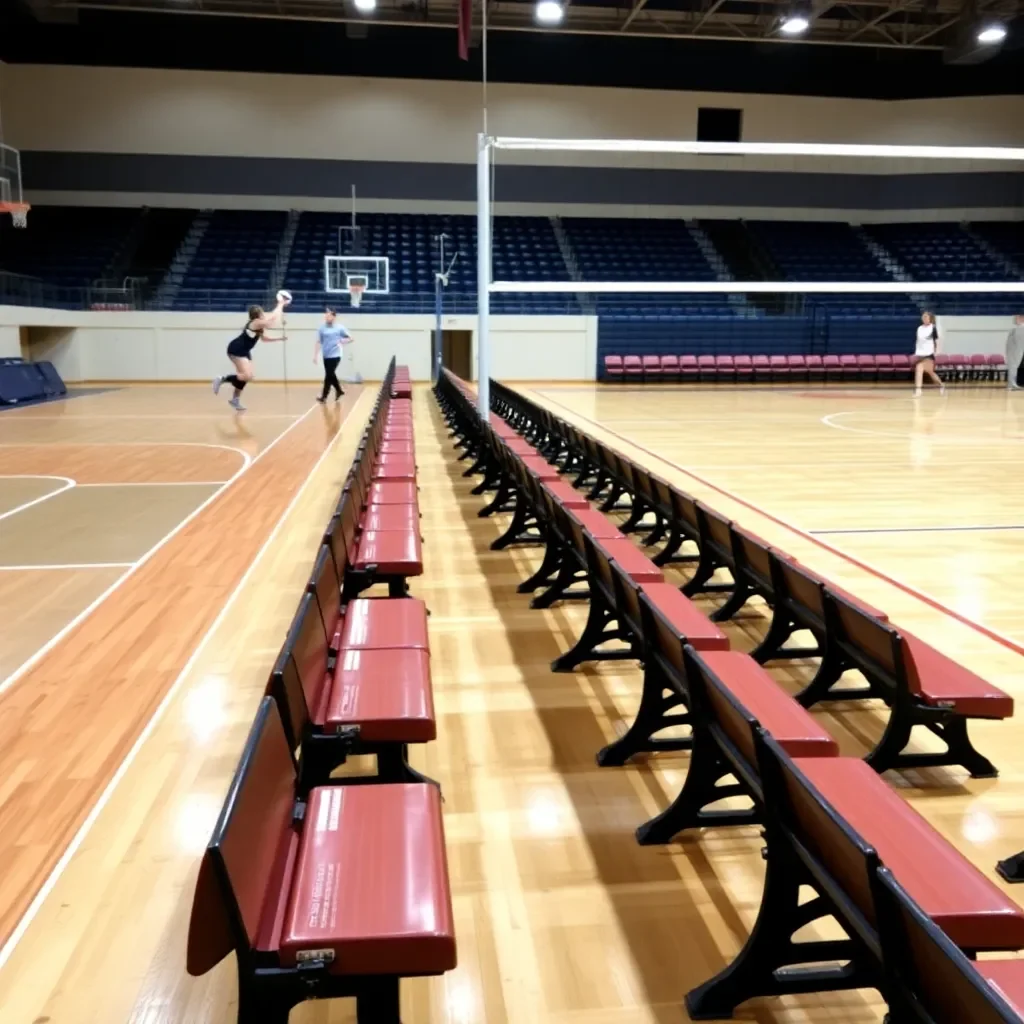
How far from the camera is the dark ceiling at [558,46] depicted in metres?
22.2

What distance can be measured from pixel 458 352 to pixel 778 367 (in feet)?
26.2

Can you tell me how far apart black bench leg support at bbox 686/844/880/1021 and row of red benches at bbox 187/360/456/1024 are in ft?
2.33

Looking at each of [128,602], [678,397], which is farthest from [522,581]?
[678,397]

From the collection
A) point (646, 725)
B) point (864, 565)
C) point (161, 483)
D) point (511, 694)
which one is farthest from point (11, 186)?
point (646, 725)

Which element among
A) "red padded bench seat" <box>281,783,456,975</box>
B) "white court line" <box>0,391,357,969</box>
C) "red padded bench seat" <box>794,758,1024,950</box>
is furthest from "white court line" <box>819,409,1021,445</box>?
"red padded bench seat" <box>281,783,456,975</box>

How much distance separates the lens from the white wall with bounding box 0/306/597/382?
21.8 meters

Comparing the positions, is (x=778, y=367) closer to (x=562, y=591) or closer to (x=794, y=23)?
(x=794, y=23)

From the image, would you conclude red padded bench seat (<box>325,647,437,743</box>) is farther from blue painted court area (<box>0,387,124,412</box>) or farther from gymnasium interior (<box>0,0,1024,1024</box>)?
blue painted court area (<box>0,387,124,412</box>)

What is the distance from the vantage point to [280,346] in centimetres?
2248

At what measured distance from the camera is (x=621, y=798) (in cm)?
312

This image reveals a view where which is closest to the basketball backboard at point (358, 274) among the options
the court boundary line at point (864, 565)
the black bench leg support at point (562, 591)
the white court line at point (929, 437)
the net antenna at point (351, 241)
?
the net antenna at point (351, 241)

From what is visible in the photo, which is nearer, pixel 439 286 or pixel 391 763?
pixel 391 763

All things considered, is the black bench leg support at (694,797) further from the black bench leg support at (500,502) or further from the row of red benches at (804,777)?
the black bench leg support at (500,502)

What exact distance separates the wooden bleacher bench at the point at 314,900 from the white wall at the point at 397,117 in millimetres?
25676
